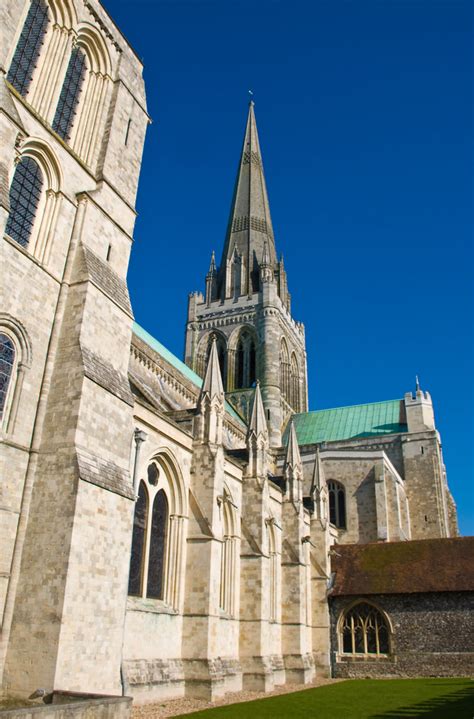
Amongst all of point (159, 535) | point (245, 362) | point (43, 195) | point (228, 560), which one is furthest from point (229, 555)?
point (245, 362)

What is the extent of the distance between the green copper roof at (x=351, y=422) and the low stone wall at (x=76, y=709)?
1374 inches

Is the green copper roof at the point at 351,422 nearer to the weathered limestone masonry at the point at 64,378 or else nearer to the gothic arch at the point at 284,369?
the gothic arch at the point at 284,369

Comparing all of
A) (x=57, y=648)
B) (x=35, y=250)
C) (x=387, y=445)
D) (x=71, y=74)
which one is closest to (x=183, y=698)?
(x=57, y=648)

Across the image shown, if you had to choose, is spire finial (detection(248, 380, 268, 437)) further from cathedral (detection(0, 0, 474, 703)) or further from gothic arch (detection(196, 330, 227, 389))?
gothic arch (detection(196, 330, 227, 389))

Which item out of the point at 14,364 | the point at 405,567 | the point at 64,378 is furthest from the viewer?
the point at 405,567

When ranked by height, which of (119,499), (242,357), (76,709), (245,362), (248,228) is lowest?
(76,709)

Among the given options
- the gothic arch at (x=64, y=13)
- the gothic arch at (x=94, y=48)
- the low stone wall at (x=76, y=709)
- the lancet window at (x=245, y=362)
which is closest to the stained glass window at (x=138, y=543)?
the low stone wall at (x=76, y=709)

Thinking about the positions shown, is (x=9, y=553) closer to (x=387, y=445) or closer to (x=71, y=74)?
(x=71, y=74)

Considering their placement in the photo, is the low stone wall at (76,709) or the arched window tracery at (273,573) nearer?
the low stone wall at (76,709)

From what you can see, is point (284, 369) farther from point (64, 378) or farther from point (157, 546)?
point (64, 378)

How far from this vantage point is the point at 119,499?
13.7 metres

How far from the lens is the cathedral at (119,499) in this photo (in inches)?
490

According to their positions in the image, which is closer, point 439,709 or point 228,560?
point 439,709

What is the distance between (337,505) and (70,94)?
1158 inches
